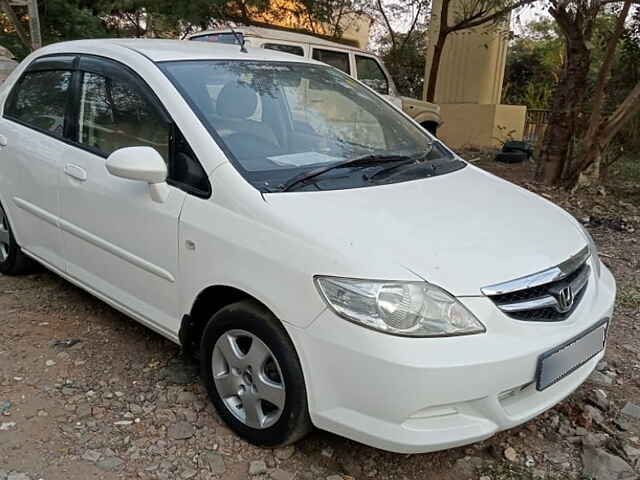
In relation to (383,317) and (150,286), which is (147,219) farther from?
(383,317)

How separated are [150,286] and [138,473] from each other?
855 mm

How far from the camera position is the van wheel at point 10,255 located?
157 inches

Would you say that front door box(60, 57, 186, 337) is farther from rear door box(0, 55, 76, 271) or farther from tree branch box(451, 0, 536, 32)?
tree branch box(451, 0, 536, 32)

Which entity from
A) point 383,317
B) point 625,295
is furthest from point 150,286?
point 625,295

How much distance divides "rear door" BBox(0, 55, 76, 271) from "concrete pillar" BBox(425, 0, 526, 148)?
33.0ft

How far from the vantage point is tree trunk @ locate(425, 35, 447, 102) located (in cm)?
1144

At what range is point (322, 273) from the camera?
2.04 meters

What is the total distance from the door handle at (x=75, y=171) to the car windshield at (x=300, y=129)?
0.74 meters

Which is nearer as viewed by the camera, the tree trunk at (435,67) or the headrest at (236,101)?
the headrest at (236,101)

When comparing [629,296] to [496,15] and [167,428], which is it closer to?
[167,428]

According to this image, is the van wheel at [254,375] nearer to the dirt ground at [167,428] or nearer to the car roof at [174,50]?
the dirt ground at [167,428]

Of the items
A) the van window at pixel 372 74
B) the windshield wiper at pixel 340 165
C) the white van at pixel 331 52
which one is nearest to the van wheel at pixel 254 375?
the windshield wiper at pixel 340 165

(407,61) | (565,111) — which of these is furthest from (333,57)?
(407,61)

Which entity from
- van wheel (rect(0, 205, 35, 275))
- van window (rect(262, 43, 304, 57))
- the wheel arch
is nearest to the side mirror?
the wheel arch
